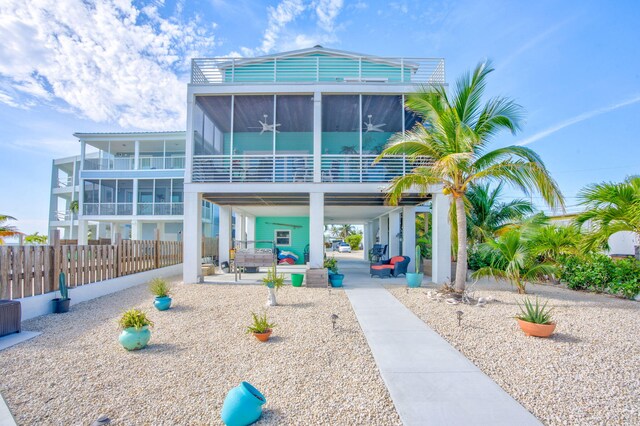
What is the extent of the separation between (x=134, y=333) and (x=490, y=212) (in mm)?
14525

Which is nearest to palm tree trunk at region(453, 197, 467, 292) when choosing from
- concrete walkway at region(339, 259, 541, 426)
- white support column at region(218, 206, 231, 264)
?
concrete walkway at region(339, 259, 541, 426)

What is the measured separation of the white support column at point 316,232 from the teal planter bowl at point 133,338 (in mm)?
5980

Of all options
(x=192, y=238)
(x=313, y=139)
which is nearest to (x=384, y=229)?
(x=313, y=139)

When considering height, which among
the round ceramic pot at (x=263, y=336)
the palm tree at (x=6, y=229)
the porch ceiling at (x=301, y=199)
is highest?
the porch ceiling at (x=301, y=199)

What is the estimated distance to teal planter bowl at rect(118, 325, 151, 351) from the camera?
454 cm

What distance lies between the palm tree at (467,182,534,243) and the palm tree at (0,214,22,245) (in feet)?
61.8

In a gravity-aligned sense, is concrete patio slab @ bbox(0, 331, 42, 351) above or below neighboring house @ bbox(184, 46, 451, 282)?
below

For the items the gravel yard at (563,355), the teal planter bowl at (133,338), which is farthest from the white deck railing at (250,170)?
the teal planter bowl at (133,338)

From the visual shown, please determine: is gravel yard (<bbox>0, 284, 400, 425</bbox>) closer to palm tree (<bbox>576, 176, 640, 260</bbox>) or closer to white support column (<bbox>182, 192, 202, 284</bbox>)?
white support column (<bbox>182, 192, 202, 284</bbox>)

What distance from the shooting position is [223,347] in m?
4.72

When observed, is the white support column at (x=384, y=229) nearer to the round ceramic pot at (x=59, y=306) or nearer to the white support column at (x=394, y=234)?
the white support column at (x=394, y=234)

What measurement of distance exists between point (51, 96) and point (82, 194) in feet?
35.5

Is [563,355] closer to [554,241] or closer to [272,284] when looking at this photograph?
[272,284]

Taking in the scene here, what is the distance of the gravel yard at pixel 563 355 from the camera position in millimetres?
3078
